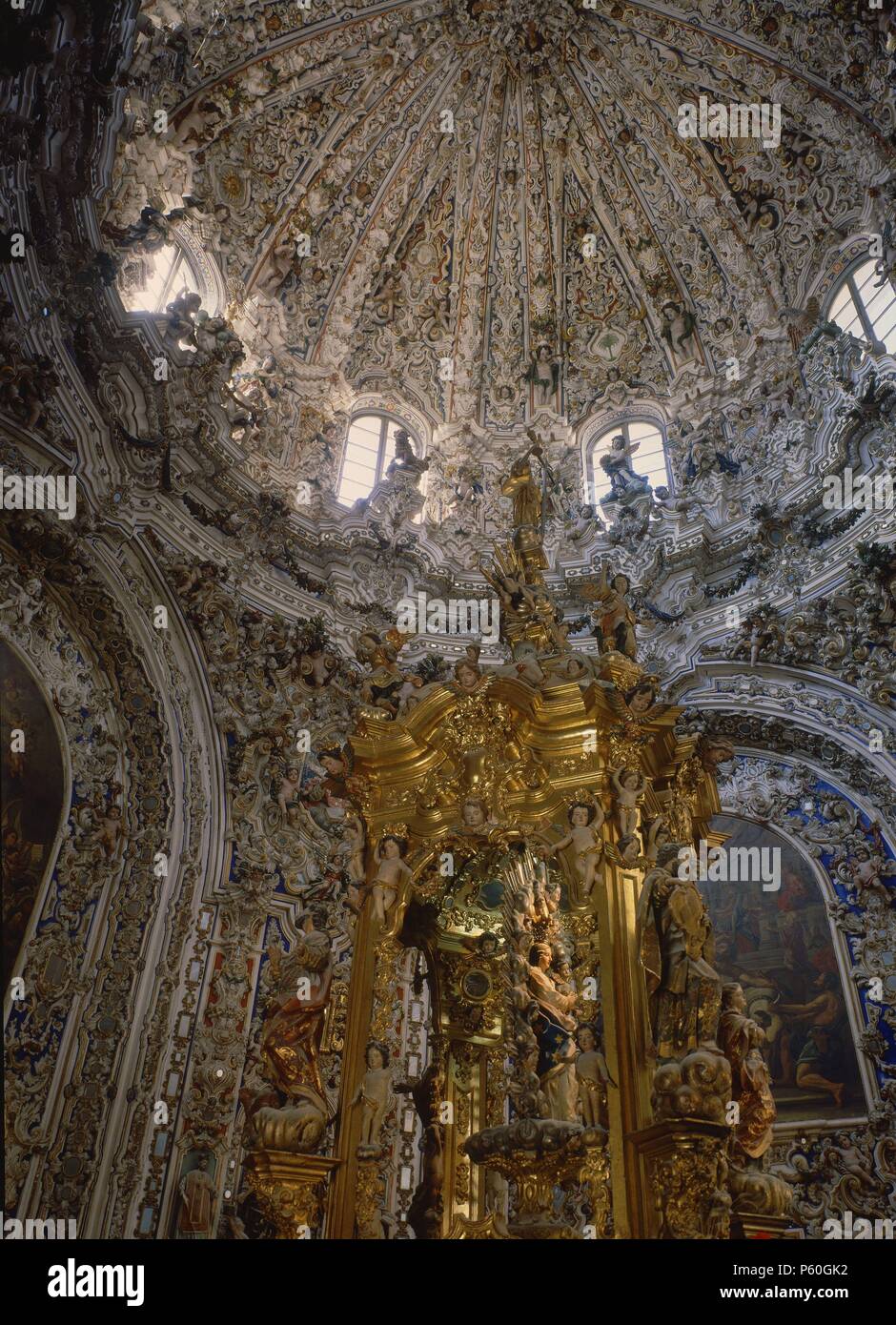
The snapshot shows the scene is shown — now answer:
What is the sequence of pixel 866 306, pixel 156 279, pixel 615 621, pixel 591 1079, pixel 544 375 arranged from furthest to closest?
pixel 544 375
pixel 156 279
pixel 866 306
pixel 615 621
pixel 591 1079

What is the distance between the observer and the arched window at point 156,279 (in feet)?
43.9

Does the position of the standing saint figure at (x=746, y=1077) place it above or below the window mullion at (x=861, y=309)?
below

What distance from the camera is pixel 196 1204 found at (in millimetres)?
9945

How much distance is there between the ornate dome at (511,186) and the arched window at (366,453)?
0.70 metres

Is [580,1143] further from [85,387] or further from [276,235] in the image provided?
[276,235]

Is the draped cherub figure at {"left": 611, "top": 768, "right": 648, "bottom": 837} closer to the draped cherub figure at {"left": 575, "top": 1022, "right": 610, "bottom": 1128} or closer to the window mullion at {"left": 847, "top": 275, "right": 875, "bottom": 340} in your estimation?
the draped cherub figure at {"left": 575, "top": 1022, "right": 610, "bottom": 1128}

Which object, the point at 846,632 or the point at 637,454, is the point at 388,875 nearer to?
the point at 846,632

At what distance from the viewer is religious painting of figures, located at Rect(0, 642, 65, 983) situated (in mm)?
10281

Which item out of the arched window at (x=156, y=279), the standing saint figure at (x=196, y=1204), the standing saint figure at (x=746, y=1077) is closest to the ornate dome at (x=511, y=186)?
the arched window at (x=156, y=279)

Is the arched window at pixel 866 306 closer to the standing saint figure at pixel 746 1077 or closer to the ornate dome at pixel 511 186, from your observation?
the ornate dome at pixel 511 186

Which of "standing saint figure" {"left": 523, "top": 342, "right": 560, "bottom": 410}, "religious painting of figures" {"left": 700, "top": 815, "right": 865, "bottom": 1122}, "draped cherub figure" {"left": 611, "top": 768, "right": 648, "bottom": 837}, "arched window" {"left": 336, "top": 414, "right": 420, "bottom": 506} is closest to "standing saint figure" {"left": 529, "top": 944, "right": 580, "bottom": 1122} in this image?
"draped cherub figure" {"left": 611, "top": 768, "right": 648, "bottom": 837}

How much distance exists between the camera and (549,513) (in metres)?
15.5

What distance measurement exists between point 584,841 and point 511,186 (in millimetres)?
14416

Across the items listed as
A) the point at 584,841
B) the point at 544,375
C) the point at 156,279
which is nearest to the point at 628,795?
the point at 584,841
